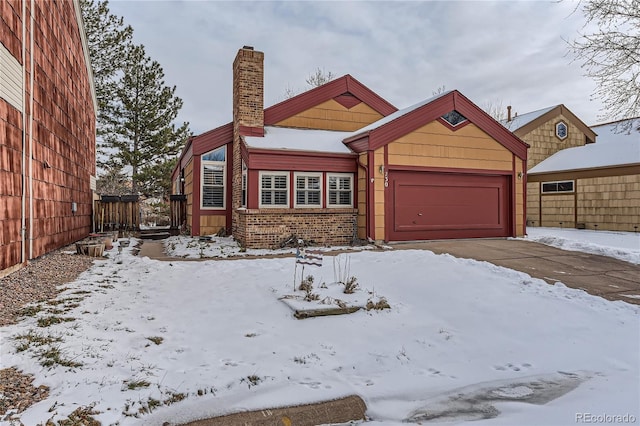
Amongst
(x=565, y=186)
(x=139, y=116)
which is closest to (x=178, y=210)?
(x=139, y=116)

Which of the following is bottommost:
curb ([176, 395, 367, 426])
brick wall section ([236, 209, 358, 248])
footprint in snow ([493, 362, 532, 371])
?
footprint in snow ([493, 362, 532, 371])

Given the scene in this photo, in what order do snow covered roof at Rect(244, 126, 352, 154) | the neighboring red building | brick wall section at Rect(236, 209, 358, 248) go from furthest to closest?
snow covered roof at Rect(244, 126, 352, 154) < brick wall section at Rect(236, 209, 358, 248) < the neighboring red building

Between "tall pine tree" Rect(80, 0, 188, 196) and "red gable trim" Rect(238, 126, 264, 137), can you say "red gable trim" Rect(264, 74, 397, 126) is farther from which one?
"tall pine tree" Rect(80, 0, 188, 196)

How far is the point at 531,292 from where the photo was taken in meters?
6.06

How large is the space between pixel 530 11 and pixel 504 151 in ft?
13.9

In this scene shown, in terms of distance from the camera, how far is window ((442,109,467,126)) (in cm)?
1195

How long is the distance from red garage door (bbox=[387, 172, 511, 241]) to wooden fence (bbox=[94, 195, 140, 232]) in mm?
10200

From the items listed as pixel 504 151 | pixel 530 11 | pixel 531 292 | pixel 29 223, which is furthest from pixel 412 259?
pixel 530 11

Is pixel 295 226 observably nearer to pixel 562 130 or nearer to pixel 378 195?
pixel 378 195

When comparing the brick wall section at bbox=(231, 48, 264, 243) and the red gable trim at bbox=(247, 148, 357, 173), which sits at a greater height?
the brick wall section at bbox=(231, 48, 264, 243)

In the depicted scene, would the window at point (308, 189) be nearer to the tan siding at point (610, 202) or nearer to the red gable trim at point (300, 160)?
the red gable trim at point (300, 160)

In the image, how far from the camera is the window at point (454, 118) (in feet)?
39.2

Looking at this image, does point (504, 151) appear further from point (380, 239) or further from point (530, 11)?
point (380, 239)

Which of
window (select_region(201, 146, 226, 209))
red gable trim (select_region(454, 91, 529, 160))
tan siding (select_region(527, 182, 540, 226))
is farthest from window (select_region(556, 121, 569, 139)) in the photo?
window (select_region(201, 146, 226, 209))
